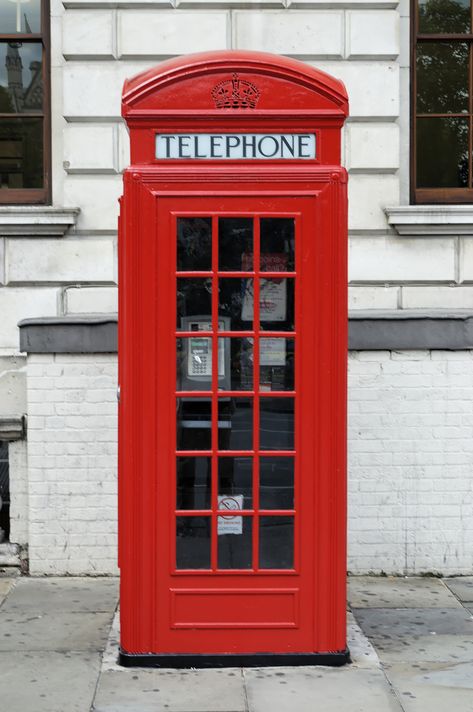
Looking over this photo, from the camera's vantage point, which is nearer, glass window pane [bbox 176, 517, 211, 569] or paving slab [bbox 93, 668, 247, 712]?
paving slab [bbox 93, 668, 247, 712]

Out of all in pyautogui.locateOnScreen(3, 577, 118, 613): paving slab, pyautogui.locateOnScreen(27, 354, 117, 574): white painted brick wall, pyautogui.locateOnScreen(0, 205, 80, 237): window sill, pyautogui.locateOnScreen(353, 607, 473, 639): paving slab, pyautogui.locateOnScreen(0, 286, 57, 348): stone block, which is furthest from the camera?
pyautogui.locateOnScreen(0, 286, 57, 348): stone block

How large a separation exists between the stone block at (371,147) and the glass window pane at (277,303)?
8.13 feet

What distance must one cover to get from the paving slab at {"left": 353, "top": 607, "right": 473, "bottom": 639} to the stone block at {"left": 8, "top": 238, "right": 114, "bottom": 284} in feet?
9.71

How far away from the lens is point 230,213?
495cm

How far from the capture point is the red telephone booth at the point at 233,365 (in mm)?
4938

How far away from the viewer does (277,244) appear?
16.4 ft

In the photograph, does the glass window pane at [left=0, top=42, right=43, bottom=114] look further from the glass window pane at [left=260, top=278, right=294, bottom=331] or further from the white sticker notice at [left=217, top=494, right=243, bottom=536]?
the white sticker notice at [left=217, top=494, right=243, bottom=536]

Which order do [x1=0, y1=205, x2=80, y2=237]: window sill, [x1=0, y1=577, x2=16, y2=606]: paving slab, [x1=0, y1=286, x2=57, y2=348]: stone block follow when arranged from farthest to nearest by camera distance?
[x1=0, y1=286, x2=57, y2=348]: stone block, [x1=0, y1=205, x2=80, y2=237]: window sill, [x1=0, y1=577, x2=16, y2=606]: paving slab

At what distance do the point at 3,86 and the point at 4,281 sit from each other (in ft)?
4.98

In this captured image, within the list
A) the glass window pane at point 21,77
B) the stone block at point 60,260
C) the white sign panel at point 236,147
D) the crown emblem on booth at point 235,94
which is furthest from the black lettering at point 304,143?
the glass window pane at point 21,77

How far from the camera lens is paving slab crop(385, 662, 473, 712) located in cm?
465

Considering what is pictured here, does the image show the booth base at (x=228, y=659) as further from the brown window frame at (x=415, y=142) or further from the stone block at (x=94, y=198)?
the brown window frame at (x=415, y=142)

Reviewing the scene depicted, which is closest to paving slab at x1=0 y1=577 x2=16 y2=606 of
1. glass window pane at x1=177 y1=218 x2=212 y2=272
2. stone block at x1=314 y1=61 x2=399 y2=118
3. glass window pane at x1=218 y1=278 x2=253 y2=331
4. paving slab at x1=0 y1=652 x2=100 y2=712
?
paving slab at x1=0 y1=652 x2=100 y2=712

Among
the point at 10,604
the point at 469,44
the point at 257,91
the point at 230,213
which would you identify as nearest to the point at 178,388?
the point at 230,213
